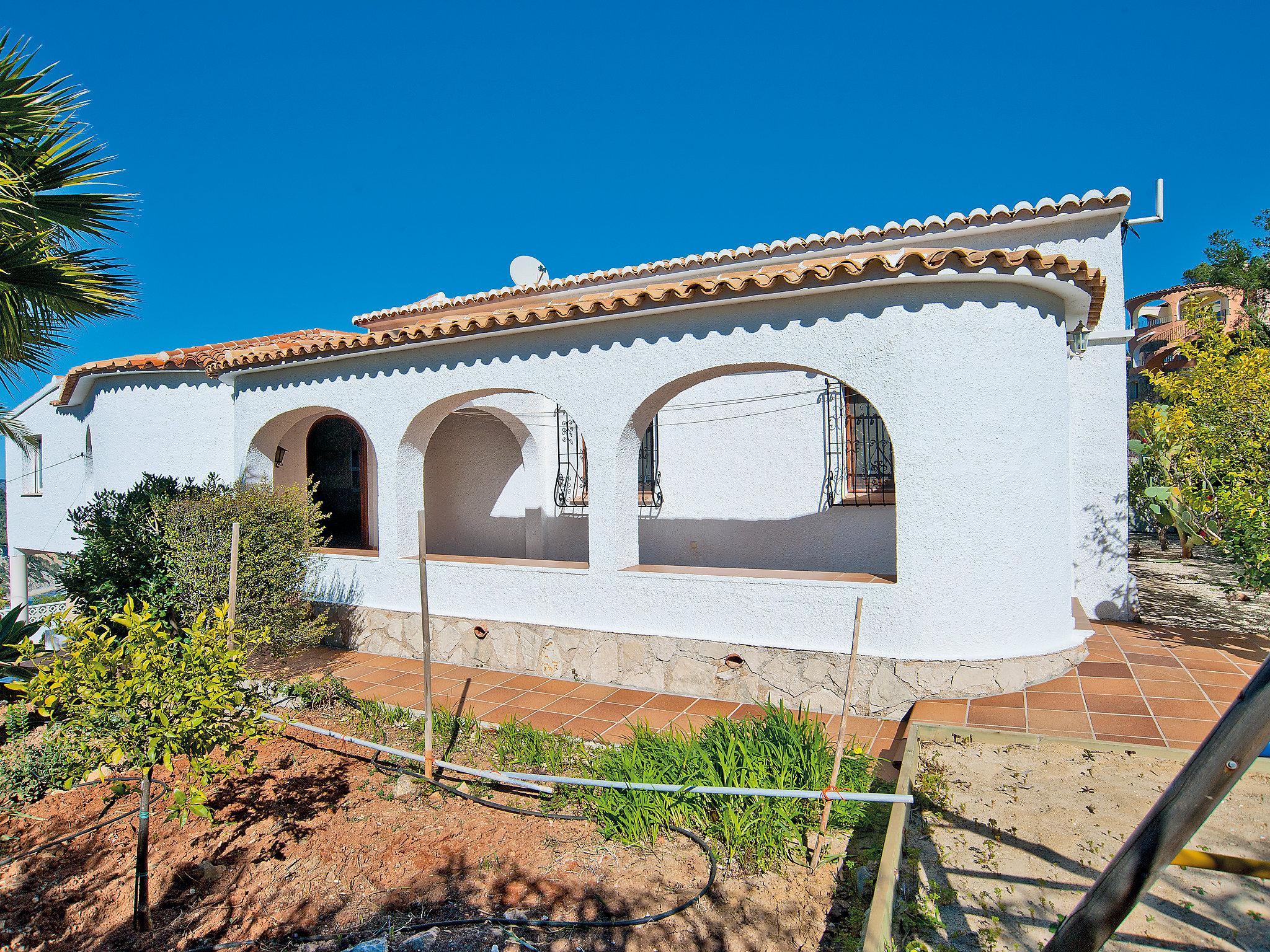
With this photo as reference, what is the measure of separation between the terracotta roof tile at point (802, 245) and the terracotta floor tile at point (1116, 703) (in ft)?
18.7

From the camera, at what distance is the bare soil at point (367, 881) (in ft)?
11.6

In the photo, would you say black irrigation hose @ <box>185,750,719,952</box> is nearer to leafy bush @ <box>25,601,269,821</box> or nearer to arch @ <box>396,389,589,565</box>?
leafy bush @ <box>25,601,269,821</box>

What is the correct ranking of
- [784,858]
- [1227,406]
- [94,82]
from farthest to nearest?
1. [1227,406]
2. [94,82]
3. [784,858]

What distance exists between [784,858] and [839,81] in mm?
13114

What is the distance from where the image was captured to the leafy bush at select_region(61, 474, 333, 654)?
277 inches

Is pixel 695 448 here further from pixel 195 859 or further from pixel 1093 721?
pixel 195 859

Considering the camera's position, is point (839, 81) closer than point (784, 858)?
No

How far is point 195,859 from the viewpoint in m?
4.27

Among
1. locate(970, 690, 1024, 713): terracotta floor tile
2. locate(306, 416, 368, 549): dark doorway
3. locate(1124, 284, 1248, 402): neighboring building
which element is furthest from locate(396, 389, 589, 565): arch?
locate(1124, 284, 1248, 402): neighboring building

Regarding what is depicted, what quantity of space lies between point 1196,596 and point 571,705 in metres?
9.15

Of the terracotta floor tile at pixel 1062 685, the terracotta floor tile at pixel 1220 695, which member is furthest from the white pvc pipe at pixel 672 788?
the terracotta floor tile at pixel 1220 695

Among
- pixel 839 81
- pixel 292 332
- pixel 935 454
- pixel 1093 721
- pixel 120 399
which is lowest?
pixel 1093 721

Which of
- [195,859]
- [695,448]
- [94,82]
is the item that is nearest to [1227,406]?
[695,448]

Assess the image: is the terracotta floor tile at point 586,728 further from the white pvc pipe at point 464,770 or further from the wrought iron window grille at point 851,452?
the wrought iron window grille at point 851,452
